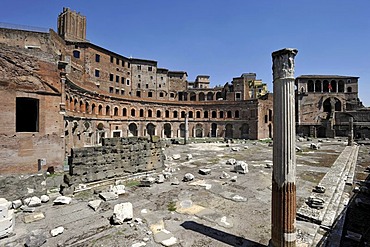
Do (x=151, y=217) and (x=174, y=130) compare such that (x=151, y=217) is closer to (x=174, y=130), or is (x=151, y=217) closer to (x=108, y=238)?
(x=108, y=238)

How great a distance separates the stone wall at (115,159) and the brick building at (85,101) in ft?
13.8

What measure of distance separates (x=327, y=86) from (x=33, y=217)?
60204mm

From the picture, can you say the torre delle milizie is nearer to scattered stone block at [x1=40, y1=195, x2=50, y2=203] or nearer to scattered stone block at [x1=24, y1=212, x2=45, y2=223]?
scattered stone block at [x1=40, y1=195, x2=50, y2=203]

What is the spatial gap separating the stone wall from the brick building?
4200 mm

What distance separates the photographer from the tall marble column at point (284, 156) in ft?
15.3

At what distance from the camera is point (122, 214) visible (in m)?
6.63

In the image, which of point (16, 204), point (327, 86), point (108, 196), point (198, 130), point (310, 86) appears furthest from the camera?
point (310, 86)

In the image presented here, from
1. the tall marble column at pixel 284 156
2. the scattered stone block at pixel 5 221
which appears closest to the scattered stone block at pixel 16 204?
the scattered stone block at pixel 5 221

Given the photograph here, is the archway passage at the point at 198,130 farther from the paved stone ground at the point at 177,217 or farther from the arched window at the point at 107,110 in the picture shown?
the paved stone ground at the point at 177,217

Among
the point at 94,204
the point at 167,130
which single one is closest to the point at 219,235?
the point at 94,204

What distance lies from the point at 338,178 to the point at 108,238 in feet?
37.5

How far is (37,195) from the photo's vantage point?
8695 millimetres

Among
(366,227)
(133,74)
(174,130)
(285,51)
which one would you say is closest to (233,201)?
(366,227)

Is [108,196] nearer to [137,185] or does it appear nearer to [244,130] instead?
[137,185]
